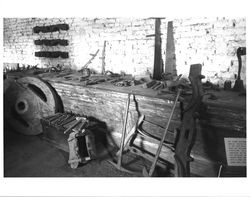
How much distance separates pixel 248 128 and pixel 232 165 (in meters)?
0.52

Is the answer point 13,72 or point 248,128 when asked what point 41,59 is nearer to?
point 13,72

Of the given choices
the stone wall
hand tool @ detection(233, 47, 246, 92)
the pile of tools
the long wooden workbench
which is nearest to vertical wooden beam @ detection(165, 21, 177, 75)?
the stone wall

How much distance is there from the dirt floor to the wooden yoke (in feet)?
2.94

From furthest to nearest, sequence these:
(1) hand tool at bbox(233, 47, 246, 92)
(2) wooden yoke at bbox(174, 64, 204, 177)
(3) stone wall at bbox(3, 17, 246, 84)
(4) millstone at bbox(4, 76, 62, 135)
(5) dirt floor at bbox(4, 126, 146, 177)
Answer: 1. (4) millstone at bbox(4, 76, 62, 135)
2. (5) dirt floor at bbox(4, 126, 146, 177)
3. (3) stone wall at bbox(3, 17, 246, 84)
4. (1) hand tool at bbox(233, 47, 246, 92)
5. (2) wooden yoke at bbox(174, 64, 204, 177)

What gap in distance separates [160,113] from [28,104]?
2969 millimetres

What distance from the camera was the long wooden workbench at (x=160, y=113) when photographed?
2.41m

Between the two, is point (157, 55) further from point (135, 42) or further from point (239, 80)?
point (239, 80)

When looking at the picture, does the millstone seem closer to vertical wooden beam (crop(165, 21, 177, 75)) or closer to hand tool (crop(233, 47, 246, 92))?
vertical wooden beam (crop(165, 21, 177, 75))

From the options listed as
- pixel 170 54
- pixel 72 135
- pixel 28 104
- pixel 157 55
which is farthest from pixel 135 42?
pixel 28 104

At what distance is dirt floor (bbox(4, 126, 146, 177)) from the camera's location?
3.09 metres

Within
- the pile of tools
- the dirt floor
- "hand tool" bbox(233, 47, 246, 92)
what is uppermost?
"hand tool" bbox(233, 47, 246, 92)

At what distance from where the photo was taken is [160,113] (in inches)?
115

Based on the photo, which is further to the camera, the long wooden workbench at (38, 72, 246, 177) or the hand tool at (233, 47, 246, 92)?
the hand tool at (233, 47, 246, 92)

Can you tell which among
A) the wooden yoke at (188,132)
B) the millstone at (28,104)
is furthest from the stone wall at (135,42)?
the millstone at (28,104)
